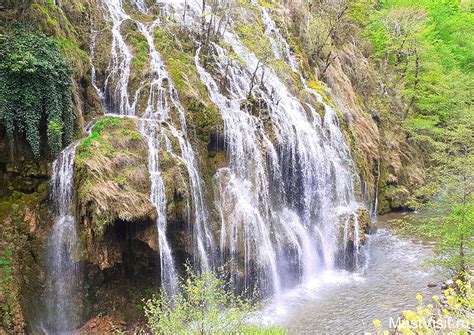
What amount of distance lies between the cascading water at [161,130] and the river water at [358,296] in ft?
12.5

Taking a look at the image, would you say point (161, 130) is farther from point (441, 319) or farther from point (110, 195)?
point (441, 319)

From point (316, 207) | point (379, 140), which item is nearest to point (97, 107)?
point (316, 207)

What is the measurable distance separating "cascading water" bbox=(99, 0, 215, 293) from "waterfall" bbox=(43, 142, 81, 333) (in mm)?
2842

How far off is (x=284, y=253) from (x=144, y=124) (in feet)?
27.6

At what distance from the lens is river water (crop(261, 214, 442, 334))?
12539 millimetres

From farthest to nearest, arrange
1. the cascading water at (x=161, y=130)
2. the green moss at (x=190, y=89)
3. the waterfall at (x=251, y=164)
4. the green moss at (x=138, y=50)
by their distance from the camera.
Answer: the green moss at (x=138, y=50), the green moss at (x=190, y=89), the waterfall at (x=251, y=164), the cascading water at (x=161, y=130)

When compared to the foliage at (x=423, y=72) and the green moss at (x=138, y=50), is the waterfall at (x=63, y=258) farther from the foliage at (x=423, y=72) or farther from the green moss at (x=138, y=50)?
the foliage at (x=423, y=72)

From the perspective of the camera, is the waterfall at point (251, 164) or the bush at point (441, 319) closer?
the bush at point (441, 319)

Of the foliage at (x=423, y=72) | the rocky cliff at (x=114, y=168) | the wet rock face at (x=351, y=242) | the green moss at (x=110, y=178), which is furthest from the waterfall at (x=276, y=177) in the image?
the foliage at (x=423, y=72)

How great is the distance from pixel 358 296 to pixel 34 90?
1464 cm

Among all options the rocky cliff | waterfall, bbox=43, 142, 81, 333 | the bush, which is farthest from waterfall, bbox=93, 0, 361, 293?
the bush

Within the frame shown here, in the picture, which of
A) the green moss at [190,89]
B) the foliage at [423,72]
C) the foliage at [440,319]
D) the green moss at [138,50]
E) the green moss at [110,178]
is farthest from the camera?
the foliage at [423,72]

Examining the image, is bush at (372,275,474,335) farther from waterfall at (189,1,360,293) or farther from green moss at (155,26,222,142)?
green moss at (155,26,222,142)

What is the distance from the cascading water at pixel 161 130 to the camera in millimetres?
13039
